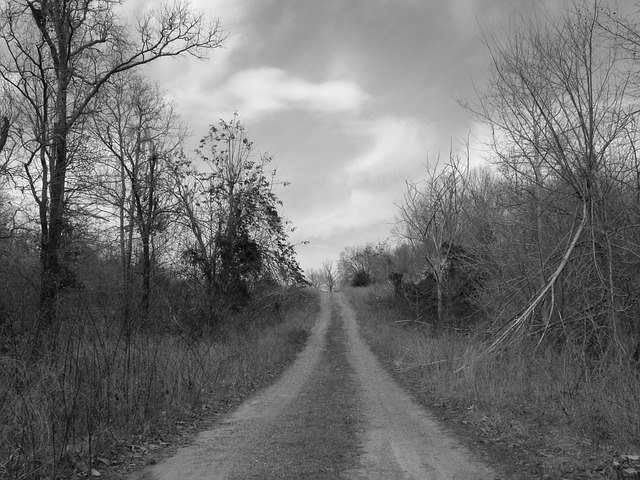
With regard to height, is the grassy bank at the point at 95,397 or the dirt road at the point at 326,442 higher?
the grassy bank at the point at 95,397

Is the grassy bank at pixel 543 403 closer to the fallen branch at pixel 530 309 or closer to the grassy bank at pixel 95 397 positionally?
the fallen branch at pixel 530 309

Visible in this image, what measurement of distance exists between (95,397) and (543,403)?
21.9 feet

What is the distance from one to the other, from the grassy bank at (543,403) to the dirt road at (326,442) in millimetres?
662

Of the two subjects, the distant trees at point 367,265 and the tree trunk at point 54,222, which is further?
the distant trees at point 367,265

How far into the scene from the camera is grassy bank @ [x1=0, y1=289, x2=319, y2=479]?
19.7ft

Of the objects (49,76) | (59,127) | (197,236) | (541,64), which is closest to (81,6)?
(49,76)

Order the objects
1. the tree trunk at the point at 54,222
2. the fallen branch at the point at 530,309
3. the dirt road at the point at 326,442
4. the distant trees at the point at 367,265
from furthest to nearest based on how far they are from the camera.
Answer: the distant trees at the point at 367,265, the tree trunk at the point at 54,222, the fallen branch at the point at 530,309, the dirt road at the point at 326,442

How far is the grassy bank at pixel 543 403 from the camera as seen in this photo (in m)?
6.06

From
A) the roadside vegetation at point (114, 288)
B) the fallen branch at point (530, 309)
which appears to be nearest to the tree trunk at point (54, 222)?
the roadside vegetation at point (114, 288)

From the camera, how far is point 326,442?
736 cm

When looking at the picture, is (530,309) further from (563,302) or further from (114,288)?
(114,288)

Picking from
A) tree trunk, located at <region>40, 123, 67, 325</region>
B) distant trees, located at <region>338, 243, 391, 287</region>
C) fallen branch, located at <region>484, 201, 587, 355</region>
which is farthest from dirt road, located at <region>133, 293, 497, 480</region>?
distant trees, located at <region>338, 243, 391, 287</region>

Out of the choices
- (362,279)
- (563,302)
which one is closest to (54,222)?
(563,302)

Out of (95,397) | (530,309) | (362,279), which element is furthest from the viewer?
(362,279)
